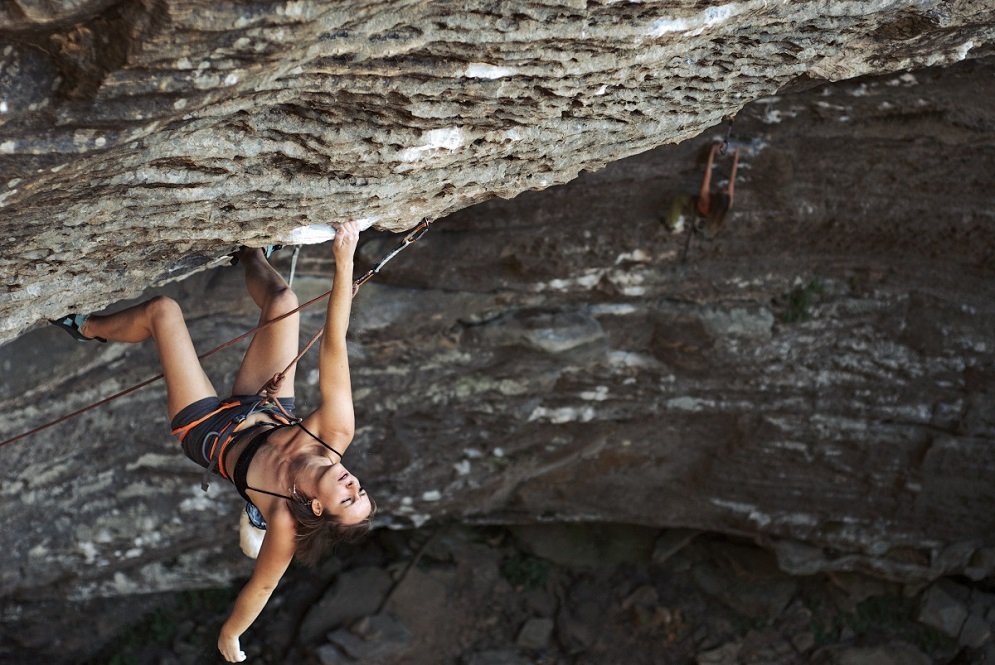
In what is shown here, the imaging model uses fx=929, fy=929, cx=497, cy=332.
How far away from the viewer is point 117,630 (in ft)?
21.4

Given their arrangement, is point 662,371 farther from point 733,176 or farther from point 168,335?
point 168,335

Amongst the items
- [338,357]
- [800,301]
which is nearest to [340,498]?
[338,357]

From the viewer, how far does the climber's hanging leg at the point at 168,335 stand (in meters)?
2.96

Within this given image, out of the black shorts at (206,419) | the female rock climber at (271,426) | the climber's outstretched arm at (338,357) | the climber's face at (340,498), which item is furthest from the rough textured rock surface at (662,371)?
the climber's face at (340,498)

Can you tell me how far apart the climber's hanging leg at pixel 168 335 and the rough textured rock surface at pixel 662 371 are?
4.60 feet

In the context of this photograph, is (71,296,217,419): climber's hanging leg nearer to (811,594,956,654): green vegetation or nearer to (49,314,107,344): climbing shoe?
(49,314,107,344): climbing shoe

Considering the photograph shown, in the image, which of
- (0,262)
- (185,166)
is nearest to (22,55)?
(185,166)

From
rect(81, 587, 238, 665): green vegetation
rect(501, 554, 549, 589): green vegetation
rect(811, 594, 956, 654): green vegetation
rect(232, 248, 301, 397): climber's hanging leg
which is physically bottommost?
rect(811, 594, 956, 654): green vegetation

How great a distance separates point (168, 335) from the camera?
117 inches

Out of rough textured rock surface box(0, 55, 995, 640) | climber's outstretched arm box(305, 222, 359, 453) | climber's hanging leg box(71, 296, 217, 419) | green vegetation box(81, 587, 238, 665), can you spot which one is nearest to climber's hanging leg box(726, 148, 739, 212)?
rough textured rock surface box(0, 55, 995, 640)

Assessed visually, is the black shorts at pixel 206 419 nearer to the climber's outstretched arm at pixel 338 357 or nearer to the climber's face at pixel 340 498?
the climber's outstretched arm at pixel 338 357

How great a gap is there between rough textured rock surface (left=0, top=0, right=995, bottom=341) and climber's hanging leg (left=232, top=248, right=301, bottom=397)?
0.19m

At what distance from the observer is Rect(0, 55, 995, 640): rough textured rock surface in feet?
15.4

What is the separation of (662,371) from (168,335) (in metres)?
3.38
